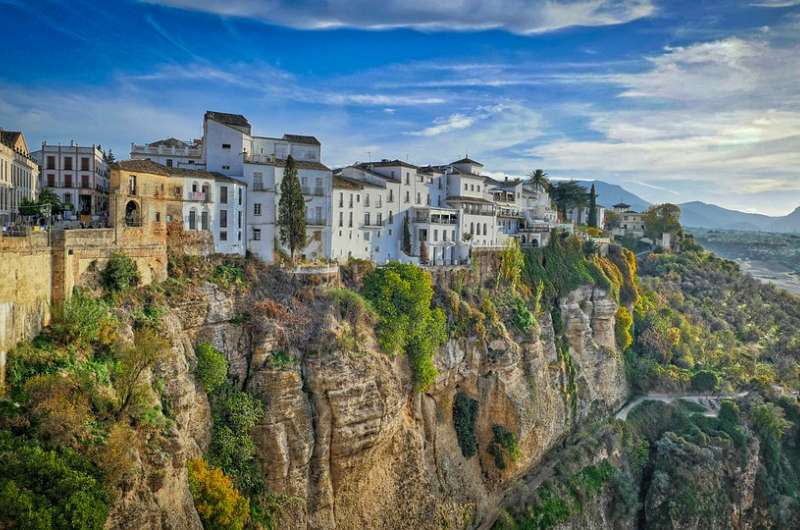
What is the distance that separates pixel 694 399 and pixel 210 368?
4635cm

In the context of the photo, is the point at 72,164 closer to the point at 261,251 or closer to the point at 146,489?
the point at 261,251

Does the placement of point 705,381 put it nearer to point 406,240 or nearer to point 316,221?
point 406,240

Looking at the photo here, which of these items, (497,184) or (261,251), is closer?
(261,251)

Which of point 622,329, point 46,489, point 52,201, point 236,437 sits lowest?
point 236,437

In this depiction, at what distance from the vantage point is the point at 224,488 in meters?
24.1

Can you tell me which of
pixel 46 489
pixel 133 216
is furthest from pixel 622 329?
pixel 46 489

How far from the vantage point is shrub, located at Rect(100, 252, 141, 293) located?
24969 millimetres

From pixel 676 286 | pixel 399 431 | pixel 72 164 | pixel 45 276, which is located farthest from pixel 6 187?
pixel 676 286

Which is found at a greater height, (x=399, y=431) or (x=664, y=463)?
(x=399, y=431)

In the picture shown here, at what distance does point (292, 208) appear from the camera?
34.4 m

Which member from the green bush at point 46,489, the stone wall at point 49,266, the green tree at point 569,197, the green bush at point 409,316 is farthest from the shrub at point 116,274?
the green tree at point 569,197

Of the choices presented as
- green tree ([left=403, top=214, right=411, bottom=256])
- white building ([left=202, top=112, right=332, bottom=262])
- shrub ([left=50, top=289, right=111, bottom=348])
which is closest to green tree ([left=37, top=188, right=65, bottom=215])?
white building ([left=202, top=112, right=332, bottom=262])

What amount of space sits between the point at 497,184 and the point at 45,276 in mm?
46518

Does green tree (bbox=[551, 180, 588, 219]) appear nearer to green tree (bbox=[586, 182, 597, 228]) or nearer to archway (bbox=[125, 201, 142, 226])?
green tree (bbox=[586, 182, 597, 228])
